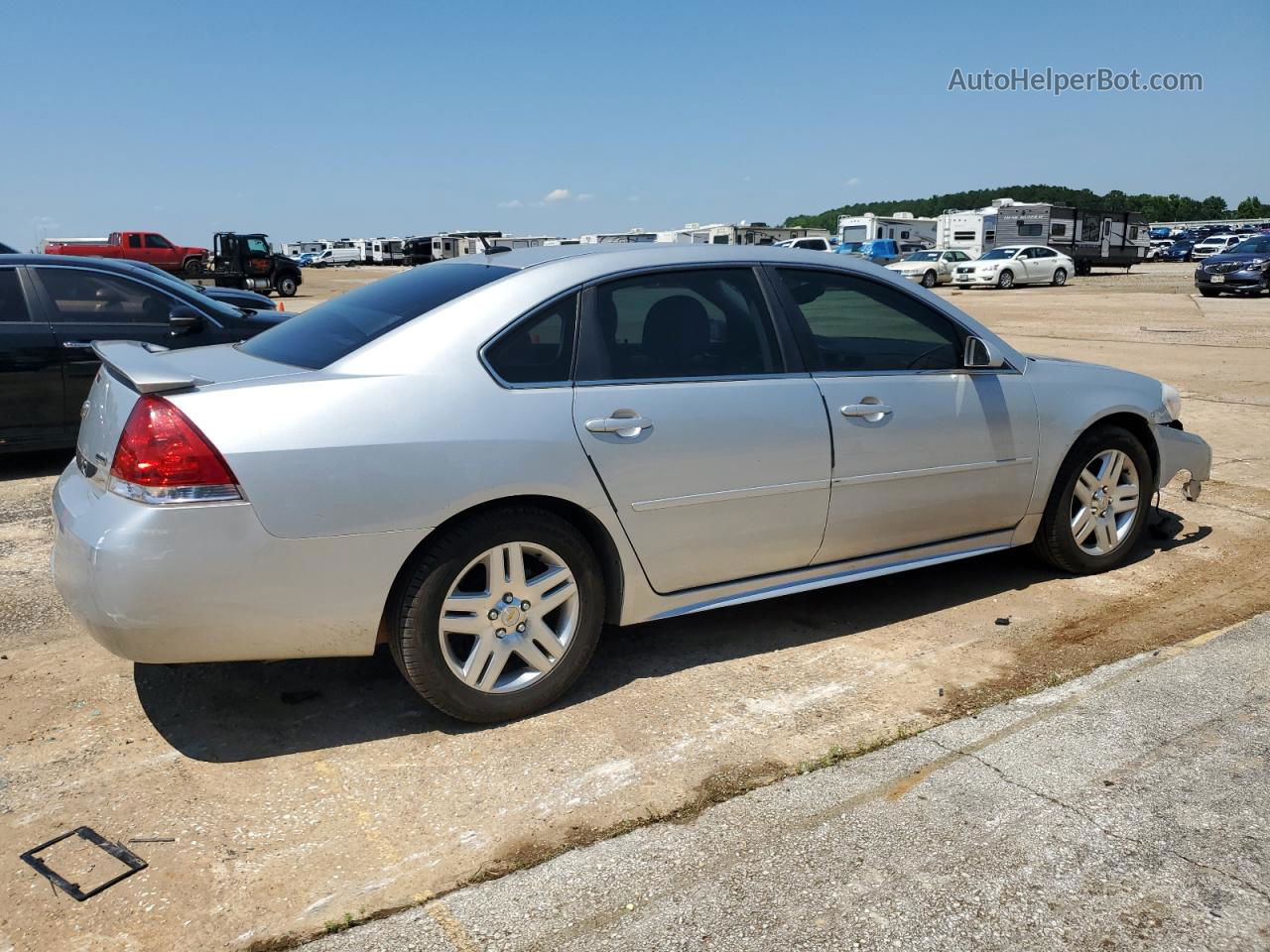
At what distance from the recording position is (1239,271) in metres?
25.8

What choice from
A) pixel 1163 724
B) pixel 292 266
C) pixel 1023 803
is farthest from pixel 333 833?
pixel 292 266

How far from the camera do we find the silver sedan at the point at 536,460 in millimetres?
3010

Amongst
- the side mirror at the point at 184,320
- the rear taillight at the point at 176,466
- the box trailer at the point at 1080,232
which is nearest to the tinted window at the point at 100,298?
the side mirror at the point at 184,320

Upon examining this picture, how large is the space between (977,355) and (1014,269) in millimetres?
33683

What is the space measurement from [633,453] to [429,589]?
2.66 ft

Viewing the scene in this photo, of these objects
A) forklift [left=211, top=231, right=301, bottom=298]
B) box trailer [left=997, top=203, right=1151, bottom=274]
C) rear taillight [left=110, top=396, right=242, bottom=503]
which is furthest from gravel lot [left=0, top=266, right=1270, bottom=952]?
box trailer [left=997, top=203, right=1151, bottom=274]

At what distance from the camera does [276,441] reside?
9.88ft

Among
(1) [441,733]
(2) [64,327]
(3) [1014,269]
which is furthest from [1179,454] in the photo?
(3) [1014,269]

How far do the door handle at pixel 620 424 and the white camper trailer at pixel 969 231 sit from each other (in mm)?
40834

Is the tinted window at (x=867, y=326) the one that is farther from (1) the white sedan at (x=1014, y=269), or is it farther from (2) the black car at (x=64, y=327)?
(1) the white sedan at (x=1014, y=269)

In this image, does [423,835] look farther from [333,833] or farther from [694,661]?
[694,661]

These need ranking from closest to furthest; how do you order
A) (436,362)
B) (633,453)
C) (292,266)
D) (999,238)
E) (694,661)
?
(436,362)
(633,453)
(694,661)
(292,266)
(999,238)

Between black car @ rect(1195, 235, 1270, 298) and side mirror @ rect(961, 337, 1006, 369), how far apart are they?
25.4 meters

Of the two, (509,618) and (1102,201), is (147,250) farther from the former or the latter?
(1102,201)
